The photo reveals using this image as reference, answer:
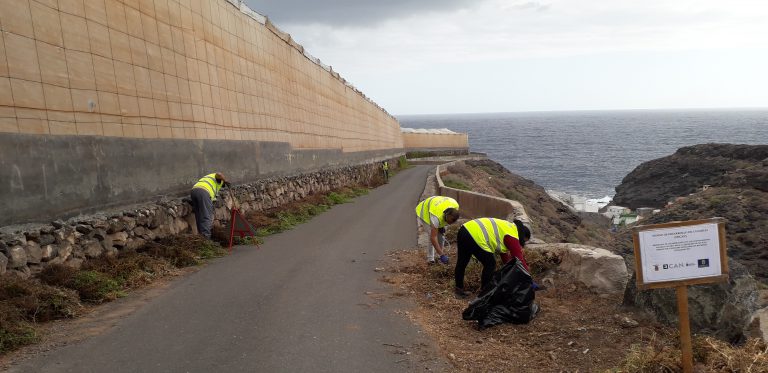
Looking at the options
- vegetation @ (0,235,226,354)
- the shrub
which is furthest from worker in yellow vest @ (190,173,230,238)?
the shrub

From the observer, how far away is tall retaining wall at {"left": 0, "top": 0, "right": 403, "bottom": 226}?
704cm

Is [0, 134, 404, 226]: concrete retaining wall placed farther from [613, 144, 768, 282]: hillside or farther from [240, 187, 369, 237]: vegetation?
[613, 144, 768, 282]: hillside

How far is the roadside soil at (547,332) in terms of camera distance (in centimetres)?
541

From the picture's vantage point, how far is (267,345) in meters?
5.78

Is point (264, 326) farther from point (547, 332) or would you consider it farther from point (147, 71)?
point (147, 71)

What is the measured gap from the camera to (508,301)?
21.3 feet

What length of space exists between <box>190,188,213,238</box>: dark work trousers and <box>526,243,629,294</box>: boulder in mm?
6452

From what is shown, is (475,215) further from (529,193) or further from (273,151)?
(529,193)

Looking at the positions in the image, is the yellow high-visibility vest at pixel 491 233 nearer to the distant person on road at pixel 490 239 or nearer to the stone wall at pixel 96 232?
the distant person on road at pixel 490 239

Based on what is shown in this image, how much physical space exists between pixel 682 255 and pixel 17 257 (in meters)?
6.82

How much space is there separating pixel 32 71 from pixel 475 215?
1213 centimetres

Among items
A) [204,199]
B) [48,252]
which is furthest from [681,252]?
[204,199]

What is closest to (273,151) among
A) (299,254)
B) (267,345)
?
(299,254)

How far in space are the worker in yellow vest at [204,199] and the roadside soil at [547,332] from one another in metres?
4.49
